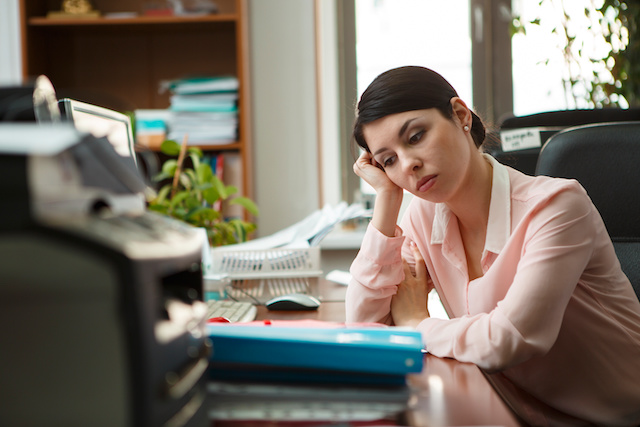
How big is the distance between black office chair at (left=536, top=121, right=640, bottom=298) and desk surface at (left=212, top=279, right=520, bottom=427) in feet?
2.08

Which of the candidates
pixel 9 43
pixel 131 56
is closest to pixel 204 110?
pixel 131 56

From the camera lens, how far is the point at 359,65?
2963 millimetres

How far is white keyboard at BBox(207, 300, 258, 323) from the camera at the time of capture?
3.79 ft

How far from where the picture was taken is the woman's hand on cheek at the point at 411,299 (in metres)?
1.17

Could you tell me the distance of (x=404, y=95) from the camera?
116 centimetres

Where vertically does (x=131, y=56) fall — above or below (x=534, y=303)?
above

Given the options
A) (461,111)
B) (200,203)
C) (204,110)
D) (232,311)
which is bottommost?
(232,311)

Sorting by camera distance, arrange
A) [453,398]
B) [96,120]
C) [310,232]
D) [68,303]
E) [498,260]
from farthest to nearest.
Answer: [310,232]
[498,260]
[96,120]
[453,398]
[68,303]

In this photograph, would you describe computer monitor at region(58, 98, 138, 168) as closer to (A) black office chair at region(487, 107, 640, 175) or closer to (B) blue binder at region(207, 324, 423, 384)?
(B) blue binder at region(207, 324, 423, 384)

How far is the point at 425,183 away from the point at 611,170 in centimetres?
46

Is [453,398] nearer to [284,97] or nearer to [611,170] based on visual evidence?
[611,170]

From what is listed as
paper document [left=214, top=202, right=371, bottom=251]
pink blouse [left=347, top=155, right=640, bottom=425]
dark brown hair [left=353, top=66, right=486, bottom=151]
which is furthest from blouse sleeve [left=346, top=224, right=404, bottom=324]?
paper document [left=214, top=202, right=371, bottom=251]

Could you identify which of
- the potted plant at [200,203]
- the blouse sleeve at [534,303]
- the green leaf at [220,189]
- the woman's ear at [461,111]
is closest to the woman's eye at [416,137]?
the woman's ear at [461,111]

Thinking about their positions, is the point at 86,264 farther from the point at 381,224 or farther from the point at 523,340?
the point at 381,224
